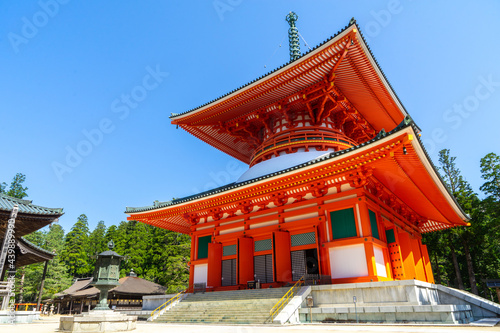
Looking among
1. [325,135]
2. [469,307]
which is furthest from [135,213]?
[469,307]

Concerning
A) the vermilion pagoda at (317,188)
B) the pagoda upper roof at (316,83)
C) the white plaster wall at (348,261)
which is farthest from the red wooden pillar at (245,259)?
the pagoda upper roof at (316,83)

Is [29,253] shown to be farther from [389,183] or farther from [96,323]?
[389,183]

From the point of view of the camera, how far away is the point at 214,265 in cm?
1612

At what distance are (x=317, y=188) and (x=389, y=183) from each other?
358 cm

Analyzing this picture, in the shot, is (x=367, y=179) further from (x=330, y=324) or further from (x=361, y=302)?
(x=330, y=324)

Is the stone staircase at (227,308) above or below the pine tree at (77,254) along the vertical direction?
below

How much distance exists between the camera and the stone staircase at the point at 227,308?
11211 millimetres

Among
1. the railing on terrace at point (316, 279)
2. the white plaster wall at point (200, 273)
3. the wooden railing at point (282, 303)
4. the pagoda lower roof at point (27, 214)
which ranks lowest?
the wooden railing at point (282, 303)

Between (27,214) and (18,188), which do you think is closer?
(27,214)

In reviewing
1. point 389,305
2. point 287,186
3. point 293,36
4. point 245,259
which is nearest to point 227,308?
point 245,259

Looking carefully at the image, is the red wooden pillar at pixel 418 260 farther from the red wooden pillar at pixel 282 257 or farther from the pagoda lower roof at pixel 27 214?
the pagoda lower roof at pixel 27 214

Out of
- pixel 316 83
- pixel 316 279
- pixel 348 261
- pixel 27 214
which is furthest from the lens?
pixel 27 214

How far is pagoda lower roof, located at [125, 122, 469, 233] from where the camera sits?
1097 cm

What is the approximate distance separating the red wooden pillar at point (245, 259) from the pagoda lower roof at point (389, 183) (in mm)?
2322
